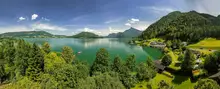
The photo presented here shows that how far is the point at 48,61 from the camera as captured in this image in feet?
139

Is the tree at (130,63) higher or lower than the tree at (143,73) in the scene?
higher

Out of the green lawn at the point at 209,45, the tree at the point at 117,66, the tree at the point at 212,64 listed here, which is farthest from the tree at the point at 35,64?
the green lawn at the point at 209,45

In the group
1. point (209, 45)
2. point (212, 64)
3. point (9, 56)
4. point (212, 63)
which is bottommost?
point (212, 64)

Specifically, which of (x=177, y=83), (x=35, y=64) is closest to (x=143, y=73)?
(x=177, y=83)

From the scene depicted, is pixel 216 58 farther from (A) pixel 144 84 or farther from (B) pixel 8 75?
(B) pixel 8 75

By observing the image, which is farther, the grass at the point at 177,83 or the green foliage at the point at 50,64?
the green foliage at the point at 50,64

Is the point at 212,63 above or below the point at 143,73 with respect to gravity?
above

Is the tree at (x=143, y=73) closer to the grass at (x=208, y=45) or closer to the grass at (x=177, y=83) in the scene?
the grass at (x=177, y=83)

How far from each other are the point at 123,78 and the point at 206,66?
72.4ft

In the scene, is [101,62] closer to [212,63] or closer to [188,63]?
[188,63]

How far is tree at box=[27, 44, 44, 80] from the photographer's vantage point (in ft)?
127

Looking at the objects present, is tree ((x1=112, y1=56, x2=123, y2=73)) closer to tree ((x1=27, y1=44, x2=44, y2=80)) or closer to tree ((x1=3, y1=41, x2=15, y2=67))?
tree ((x1=27, y1=44, x2=44, y2=80))

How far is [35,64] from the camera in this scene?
39844 millimetres

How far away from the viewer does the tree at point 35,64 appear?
38.8 m
